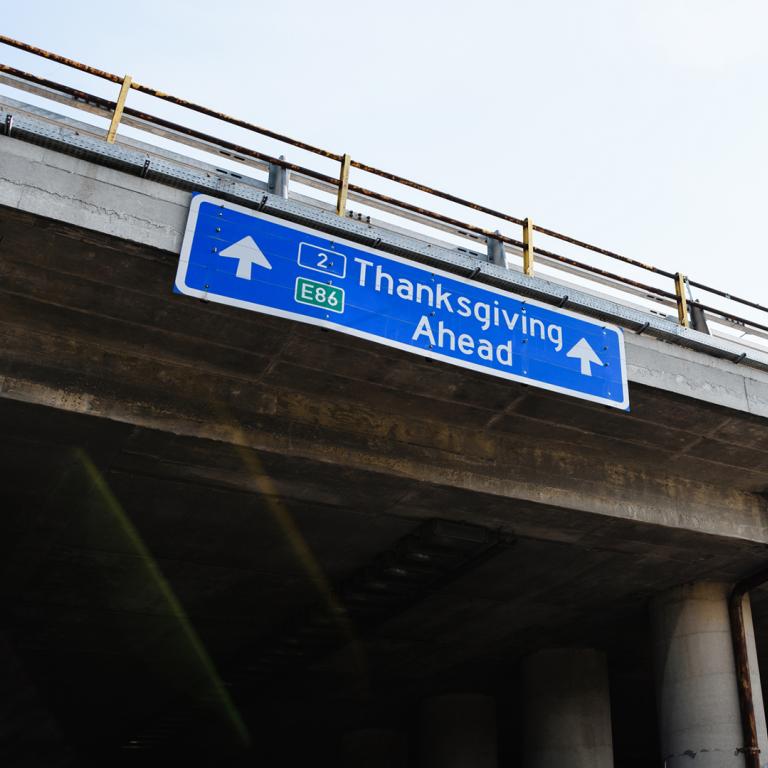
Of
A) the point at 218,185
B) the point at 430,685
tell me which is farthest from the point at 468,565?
the point at 430,685

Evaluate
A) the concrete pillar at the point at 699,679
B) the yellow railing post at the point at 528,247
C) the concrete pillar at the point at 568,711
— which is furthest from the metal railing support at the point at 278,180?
the concrete pillar at the point at 568,711

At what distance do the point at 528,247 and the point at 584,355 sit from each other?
6.29ft

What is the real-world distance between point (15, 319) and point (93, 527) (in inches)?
169

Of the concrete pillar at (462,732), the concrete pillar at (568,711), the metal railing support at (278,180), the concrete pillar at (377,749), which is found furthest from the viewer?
the concrete pillar at (377,749)

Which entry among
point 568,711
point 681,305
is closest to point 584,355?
point 681,305

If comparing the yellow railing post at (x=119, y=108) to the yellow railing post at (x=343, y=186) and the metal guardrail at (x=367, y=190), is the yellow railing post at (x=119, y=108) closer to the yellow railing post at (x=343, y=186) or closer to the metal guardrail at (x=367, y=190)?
the metal guardrail at (x=367, y=190)

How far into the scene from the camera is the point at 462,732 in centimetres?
2125

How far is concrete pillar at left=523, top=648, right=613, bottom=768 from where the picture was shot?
56.2ft

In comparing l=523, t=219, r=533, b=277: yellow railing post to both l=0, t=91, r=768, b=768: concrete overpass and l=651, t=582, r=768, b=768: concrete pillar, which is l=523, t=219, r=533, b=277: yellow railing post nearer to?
l=0, t=91, r=768, b=768: concrete overpass

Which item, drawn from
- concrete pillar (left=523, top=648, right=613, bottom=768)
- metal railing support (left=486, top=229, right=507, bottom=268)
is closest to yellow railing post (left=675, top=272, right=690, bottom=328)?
metal railing support (left=486, top=229, right=507, bottom=268)

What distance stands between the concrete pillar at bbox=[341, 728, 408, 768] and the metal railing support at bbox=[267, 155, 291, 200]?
63.4 ft

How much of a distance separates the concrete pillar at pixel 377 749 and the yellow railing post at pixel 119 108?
66.8ft

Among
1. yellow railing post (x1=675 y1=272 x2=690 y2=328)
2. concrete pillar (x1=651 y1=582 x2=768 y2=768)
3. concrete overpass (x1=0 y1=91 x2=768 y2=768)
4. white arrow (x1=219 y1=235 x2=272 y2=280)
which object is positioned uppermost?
yellow railing post (x1=675 y1=272 x2=690 y2=328)

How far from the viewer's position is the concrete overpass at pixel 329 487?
8.77 meters
